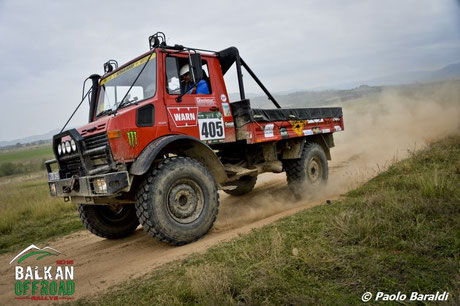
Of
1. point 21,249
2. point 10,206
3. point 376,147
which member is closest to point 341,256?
point 21,249

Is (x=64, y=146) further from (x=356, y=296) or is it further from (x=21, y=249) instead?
(x=356, y=296)

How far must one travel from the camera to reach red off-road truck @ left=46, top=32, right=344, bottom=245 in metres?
4.38

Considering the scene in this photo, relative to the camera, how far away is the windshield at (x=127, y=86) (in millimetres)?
5094

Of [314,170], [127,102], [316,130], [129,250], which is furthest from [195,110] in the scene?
[314,170]

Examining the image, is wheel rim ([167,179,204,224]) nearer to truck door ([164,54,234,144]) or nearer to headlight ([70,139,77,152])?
truck door ([164,54,234,144])

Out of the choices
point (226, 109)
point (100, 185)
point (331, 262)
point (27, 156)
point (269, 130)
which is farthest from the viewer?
point (27, 156)

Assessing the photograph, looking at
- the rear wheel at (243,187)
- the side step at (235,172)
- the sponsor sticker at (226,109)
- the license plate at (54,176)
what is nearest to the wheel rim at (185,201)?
the side step at (235,172)

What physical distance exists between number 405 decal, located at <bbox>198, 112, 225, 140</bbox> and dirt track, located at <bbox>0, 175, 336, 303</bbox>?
63.7 inches

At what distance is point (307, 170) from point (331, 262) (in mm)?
4656

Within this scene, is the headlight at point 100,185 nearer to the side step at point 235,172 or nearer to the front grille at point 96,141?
the front grille at point 96,141

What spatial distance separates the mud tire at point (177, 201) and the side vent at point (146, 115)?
64 cm

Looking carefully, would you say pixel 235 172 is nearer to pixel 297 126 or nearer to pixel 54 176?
pixel 297 126

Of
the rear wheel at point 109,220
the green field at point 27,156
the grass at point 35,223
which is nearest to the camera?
the rear wheel at point 109,220

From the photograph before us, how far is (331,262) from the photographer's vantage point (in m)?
2.89
